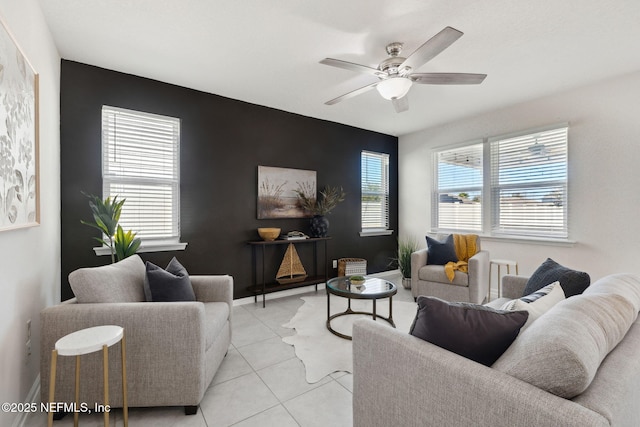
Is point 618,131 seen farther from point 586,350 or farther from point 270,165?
point 270,165

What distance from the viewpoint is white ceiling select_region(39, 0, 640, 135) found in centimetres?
206

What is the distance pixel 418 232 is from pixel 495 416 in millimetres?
4424

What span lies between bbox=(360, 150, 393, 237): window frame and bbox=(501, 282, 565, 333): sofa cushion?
350 centimetres

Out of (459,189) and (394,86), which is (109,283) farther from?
(459,189)

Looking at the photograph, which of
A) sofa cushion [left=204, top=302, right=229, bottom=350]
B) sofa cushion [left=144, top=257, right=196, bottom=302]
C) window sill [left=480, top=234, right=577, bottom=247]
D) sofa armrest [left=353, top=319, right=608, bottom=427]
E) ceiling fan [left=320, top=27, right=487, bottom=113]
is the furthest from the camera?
window sill [left=480, top=234, right=577, bottom=247]

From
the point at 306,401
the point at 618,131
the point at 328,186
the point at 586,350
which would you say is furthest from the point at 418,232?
the point at 586,350

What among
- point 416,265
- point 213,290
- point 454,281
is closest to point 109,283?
point 213,290

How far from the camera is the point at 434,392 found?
105 cm

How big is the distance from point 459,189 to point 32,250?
4.85 m

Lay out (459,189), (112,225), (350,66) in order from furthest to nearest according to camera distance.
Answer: (459,189), (112,225), (350,66)

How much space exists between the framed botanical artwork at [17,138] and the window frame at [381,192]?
4024 mm

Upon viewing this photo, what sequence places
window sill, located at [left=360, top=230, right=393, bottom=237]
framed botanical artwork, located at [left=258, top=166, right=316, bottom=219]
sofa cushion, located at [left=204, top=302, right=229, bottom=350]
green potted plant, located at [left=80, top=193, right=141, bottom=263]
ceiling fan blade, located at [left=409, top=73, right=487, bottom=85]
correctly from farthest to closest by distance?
1. window sill, located at [left=360, top=230, right=393, bottom=237]
2. framed botanical artwork, located at [left=258, top=166, right=316, bottom=219]
3. green potted plant, located at [left=80, top=193, right=141, bottom=263]
4. ceiling fan blade, located at [left=409, top=73, right=487, bottom=85]
5. sofa cushion, located at [left=204, top=302, right=229, bottom=350]

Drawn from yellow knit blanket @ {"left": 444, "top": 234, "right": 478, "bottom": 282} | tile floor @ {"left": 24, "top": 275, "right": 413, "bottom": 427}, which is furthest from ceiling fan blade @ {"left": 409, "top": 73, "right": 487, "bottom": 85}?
tile floor @ {"left": 24, "top": 275, "right": 413, "bottom": 427}

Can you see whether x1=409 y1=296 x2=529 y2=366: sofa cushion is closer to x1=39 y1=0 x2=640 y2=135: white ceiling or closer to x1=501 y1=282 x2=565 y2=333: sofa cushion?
x1=501 y1=282 x2=565 y2=333: sofa cushion
